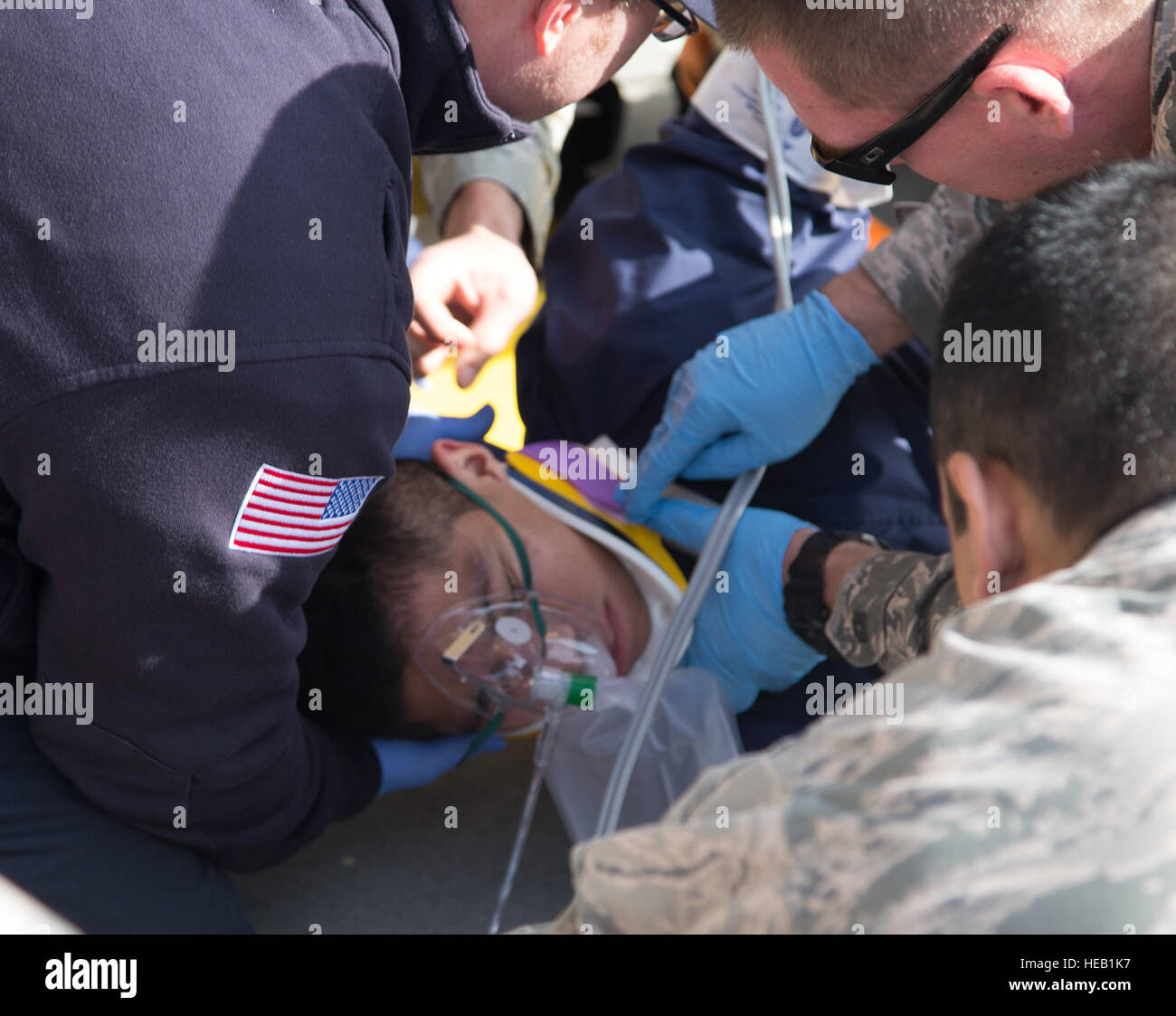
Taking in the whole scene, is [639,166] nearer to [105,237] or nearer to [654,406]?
[654,406]

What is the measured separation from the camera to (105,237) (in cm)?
97

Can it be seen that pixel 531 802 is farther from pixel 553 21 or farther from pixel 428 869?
pixel 553 21

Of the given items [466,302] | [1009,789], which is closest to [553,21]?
[466,302]

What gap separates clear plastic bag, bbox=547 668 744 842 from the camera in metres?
1.65

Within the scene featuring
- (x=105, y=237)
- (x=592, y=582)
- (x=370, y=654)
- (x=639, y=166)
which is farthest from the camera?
(x=639, y=166)

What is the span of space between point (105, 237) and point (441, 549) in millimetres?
772

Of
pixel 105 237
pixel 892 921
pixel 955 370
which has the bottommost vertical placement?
pixel 892 921

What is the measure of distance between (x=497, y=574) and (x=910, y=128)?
33.7 inches

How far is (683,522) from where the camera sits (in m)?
1.79

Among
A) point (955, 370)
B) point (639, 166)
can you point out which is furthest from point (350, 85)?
point (639, 166)

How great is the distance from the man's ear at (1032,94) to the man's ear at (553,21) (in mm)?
461

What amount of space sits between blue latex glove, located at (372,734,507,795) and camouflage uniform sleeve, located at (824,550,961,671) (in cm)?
62

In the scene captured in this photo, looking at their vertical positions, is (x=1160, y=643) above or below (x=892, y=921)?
above

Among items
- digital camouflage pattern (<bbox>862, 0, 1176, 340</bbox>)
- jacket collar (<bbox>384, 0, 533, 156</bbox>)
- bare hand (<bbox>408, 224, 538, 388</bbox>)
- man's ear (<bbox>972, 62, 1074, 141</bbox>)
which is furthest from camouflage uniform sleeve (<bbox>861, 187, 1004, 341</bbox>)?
jacket collar (<bbox>384, 0, 533, 156</bbox>)
